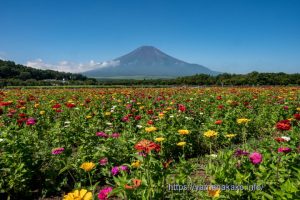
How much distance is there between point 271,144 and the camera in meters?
5.34

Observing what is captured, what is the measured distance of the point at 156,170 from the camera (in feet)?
11.3

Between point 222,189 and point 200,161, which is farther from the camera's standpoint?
point 200,161

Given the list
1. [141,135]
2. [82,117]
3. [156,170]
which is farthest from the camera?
[82,117]

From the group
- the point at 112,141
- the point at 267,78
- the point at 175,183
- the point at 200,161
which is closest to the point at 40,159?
the point at 112,141

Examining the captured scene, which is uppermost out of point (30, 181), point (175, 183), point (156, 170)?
point (156, 170)

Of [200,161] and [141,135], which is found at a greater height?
[141,135]

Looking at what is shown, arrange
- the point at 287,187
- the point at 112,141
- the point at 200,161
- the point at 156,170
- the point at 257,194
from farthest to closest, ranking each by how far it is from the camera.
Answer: the point at 200,161, the point at 112,141, the point at 156,170, the point at 257,194, the point at 287,187

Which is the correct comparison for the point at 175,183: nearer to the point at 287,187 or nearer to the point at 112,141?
the point at 287,187

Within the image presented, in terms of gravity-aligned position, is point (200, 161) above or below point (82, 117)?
below

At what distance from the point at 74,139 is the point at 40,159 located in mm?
1489

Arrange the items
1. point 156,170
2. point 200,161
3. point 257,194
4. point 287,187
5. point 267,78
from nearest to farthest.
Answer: point 287,187, point 257,194, point 156,170, point 200,161, point 267,78

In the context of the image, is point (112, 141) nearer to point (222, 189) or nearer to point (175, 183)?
point (175, 183)

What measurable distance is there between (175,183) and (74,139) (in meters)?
3.46

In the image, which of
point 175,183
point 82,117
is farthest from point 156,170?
point 82,117
